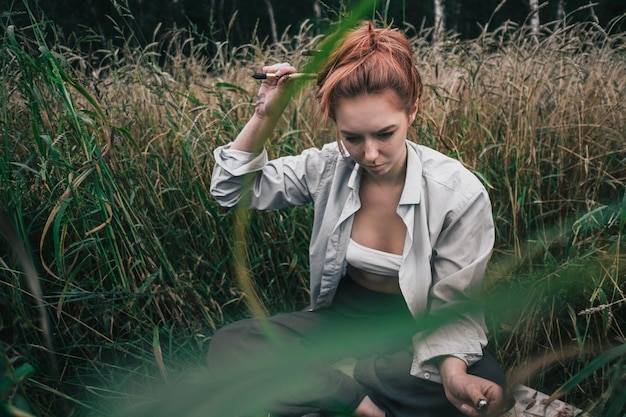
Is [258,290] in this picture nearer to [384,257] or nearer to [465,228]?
[384,257]

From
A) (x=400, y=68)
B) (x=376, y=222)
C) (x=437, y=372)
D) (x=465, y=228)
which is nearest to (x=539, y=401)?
(x=437, y=372)

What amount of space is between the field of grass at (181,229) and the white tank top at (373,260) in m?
0.22

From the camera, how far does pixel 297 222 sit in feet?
6.05

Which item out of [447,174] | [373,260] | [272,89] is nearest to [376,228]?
[373,260]

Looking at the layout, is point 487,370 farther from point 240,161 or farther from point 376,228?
point 240,161

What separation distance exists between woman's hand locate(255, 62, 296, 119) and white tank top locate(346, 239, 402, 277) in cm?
38

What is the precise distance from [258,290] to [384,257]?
24.2 inches

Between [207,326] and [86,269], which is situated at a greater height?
[86,269]

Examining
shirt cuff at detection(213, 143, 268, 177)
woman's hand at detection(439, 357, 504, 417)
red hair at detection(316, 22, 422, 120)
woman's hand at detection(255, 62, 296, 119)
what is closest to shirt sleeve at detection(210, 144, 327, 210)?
shirt cuff at detection(213, 143, 268, 177)

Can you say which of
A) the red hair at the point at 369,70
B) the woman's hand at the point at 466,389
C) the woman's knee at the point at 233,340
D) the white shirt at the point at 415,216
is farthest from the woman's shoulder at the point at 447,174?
the woman's knee at the point at 233,340

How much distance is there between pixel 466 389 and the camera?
1027mm

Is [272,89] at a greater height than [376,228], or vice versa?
[272,89]

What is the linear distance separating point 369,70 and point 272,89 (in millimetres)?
303

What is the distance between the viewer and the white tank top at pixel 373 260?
1291 millimetres
